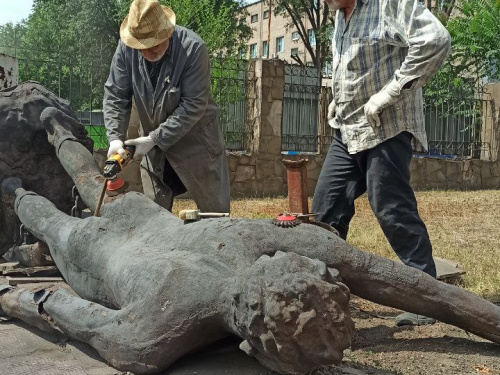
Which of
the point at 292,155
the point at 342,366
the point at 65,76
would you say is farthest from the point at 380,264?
the point at 292,155

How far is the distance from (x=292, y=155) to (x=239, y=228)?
8592mm

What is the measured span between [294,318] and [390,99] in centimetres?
167

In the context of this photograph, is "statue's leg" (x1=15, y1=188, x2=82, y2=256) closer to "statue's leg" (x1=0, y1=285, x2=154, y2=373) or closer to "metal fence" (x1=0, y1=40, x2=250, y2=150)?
"statue's leg" (x1=0, y1=285, x2=154, y2=373)

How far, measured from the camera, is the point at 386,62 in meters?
3.61

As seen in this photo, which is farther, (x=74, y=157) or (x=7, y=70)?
(x=7, y=70)

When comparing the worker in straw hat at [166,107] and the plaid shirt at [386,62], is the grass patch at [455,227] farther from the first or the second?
the worker in straw hat at [166,107]

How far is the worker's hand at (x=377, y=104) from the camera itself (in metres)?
3.47

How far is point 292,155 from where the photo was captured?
11.3 metres

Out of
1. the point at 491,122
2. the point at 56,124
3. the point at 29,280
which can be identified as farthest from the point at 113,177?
the point at 491,122

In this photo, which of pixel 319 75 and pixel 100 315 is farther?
pixel 319 75

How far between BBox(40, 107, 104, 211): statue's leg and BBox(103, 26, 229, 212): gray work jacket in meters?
0.27

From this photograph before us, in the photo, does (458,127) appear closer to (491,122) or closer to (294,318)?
(491,122)

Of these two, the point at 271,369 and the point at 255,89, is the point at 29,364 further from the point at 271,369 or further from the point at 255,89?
the point at 255,89

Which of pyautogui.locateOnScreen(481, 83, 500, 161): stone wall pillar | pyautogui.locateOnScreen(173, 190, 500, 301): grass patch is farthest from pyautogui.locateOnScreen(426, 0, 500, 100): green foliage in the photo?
pyautogui.locateOnScreen(173, 190, 500, 301): grass patch
